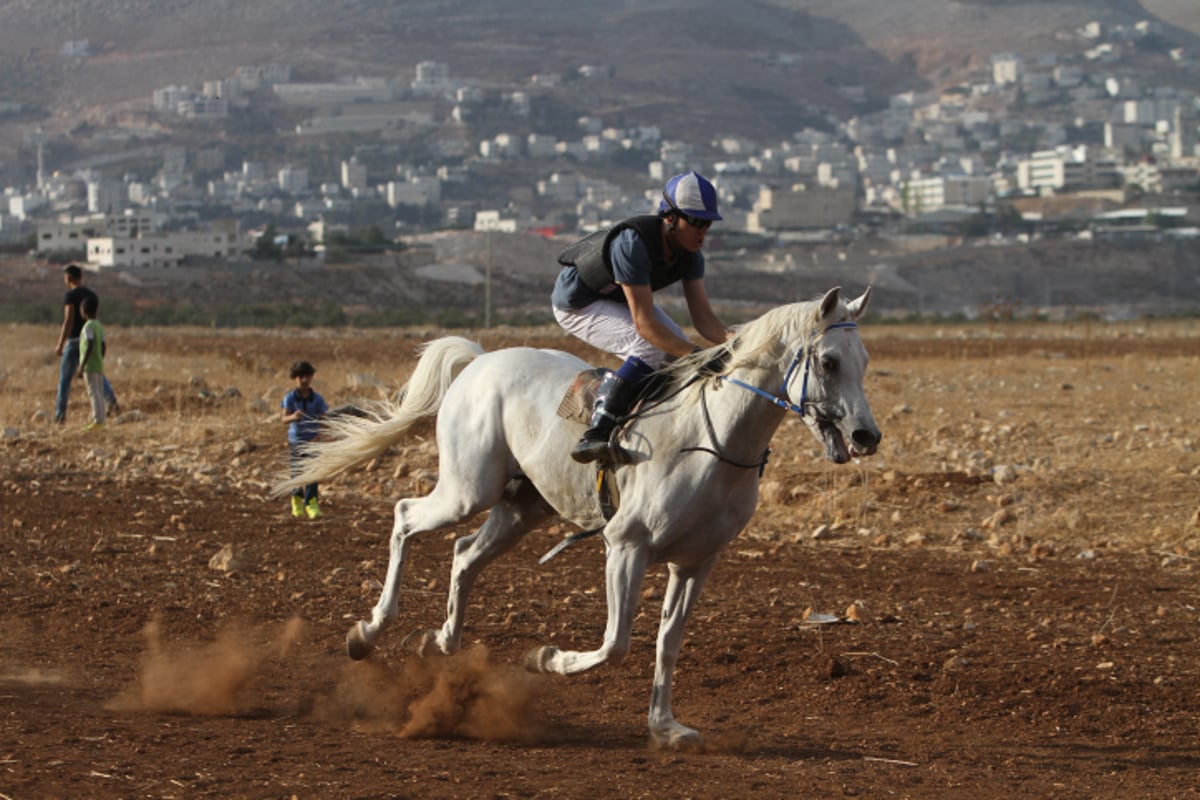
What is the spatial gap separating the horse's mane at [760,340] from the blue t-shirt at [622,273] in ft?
1.54

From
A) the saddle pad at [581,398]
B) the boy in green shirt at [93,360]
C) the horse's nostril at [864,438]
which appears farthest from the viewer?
the boy in green shirt at [93,360]

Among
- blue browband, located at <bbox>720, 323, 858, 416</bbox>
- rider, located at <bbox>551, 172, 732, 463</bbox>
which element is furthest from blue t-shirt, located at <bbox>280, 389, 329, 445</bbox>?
blue browband, located at <bbox>720, 323, 858, 416</bbox>

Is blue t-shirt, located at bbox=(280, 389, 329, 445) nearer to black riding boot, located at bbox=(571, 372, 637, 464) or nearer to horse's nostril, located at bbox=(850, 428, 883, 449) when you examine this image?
black riding boot, located at bbox=(571, 372, 637, 464)

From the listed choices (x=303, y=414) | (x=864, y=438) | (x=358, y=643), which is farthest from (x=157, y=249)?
(x=864, y=438)

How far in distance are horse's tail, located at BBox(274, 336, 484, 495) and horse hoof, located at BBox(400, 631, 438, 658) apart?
4.22 feet

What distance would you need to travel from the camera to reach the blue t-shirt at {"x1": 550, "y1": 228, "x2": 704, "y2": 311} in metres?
8.68

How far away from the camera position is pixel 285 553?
1354 cm

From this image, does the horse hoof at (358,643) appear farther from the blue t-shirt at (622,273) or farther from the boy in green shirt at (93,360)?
the boy in green shirt at (93,360)

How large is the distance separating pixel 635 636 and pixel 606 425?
2527 millimetres

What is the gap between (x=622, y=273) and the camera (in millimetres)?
8727

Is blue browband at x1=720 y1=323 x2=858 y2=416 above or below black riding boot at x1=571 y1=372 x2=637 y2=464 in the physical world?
above

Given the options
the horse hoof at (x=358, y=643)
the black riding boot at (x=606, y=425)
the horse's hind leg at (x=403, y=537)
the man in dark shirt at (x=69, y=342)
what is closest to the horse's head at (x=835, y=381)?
the black riding boot at (x=606, y=425)

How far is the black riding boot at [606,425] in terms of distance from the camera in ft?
28.2

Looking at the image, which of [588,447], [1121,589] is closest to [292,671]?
[588,447]
